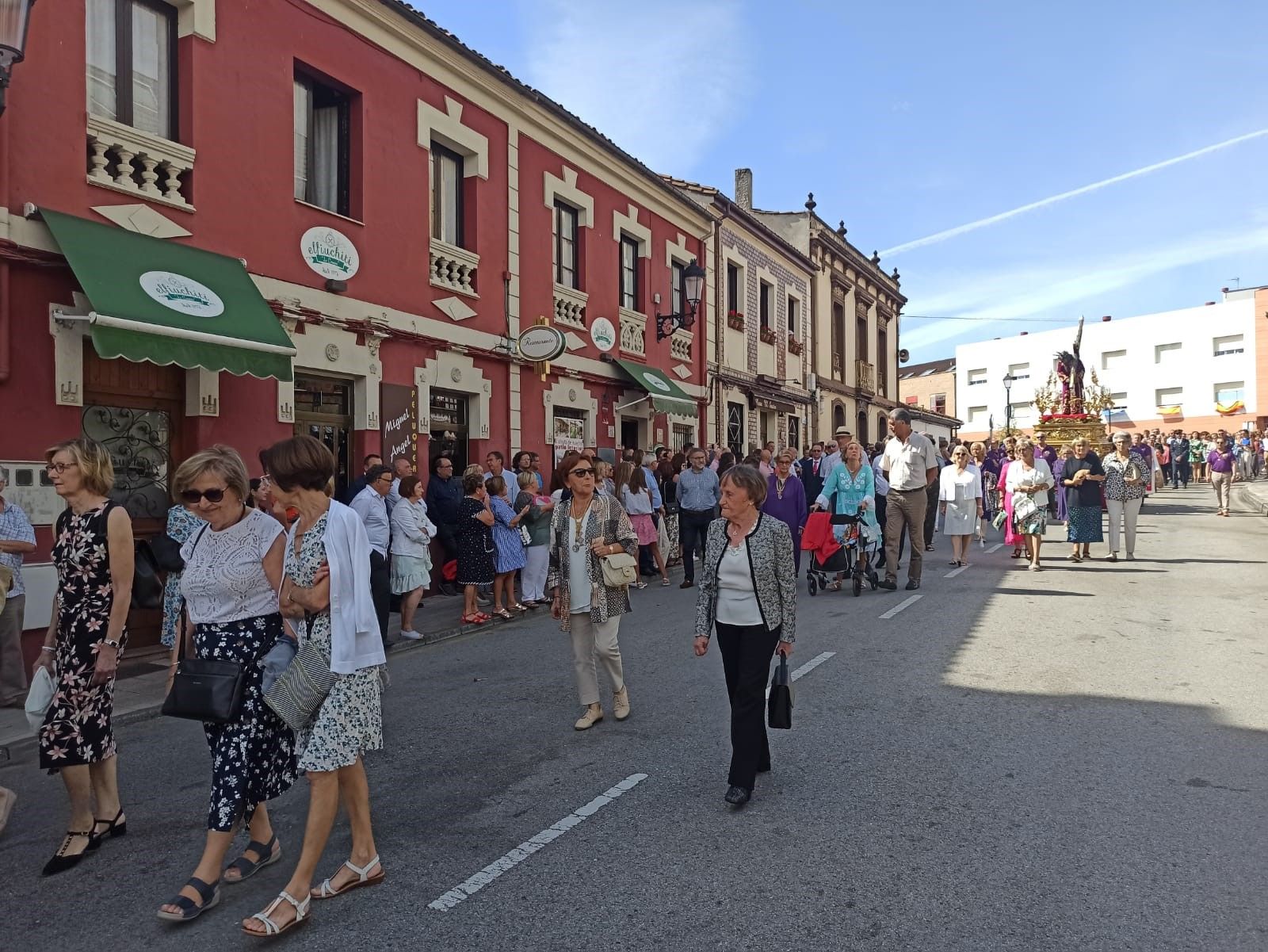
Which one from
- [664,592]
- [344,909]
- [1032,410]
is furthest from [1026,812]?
[1032,410]

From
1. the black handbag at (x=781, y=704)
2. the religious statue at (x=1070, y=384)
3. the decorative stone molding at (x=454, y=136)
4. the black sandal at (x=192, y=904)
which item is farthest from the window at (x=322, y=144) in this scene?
the religious statue at (x=1070, y=384)

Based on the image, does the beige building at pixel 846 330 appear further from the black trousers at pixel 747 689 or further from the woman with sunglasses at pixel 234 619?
the woman with sunglasses at pixel 234 619

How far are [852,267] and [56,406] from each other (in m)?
28.4

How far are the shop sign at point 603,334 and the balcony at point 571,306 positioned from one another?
1.01ft

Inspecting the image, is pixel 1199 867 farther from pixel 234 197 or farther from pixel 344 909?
pixel 234 197

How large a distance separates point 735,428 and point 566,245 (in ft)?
27.2

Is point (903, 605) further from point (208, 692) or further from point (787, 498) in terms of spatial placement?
point (208, 692)

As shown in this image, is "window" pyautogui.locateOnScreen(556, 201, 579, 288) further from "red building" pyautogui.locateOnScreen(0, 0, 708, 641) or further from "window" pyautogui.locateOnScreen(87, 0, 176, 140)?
"window" pyautogui.locateOnScreen(87, 0, 176, 140)

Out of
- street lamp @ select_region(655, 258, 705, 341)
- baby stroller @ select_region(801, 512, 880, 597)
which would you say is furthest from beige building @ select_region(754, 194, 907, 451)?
baby stroller @ select_region(801, 512, 880, 597)

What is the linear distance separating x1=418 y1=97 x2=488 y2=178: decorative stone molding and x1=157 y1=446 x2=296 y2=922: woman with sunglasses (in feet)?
32.0

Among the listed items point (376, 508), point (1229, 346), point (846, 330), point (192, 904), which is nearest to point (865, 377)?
point (846, 330)

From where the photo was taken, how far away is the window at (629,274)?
1759 centimetres

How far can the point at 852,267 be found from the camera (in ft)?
105

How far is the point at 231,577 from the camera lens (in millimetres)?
3484
